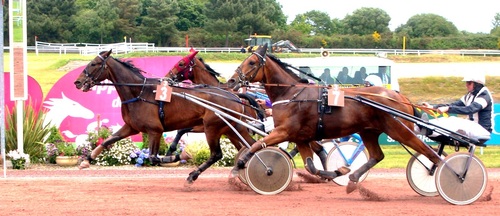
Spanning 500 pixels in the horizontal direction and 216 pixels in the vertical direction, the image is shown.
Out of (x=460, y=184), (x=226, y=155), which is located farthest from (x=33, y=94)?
(x=460, y=184)

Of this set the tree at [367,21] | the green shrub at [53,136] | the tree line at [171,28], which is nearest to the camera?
the green shrub at [53,136]

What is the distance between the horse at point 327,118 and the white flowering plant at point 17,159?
19.0 ft

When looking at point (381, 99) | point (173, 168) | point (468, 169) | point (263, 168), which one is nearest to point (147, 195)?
point (263, 168)

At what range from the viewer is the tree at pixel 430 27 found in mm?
69000

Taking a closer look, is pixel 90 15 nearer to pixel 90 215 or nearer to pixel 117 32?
pixel 117 32

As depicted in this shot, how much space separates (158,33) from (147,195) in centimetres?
4459

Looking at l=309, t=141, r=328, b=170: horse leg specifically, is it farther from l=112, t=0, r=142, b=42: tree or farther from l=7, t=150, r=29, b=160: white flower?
l=112, t=0, r=142, b=42: tree

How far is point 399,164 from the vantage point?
16.5 metres

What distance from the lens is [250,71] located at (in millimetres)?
10344

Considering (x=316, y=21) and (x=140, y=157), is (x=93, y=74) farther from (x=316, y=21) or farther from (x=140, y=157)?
(x=316, y=21)

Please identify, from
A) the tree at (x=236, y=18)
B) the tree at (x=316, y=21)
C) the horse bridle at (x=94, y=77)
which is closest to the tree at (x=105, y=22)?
the tree at (x=236, y=18)

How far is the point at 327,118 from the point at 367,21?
59585 millimetres

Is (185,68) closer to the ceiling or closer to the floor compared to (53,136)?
closer to the ceiling

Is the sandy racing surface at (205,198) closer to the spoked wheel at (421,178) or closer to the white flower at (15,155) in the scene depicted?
the spoked wheel at (421,178)
